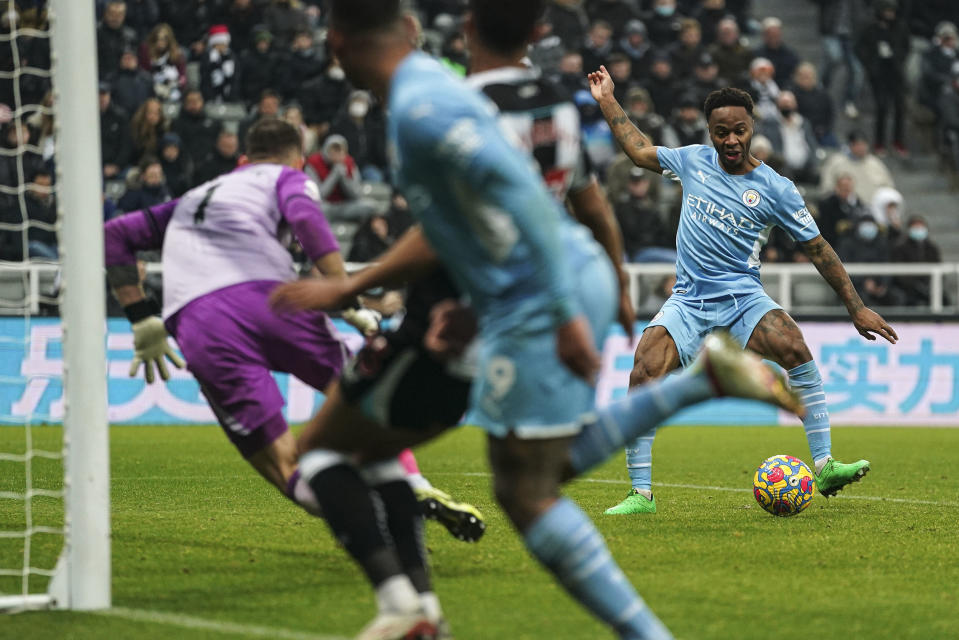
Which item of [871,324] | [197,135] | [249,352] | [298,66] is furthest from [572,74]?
[249,352]

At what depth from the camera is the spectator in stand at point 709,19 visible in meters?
23.1

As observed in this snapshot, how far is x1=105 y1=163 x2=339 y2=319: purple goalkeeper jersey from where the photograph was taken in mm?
6633

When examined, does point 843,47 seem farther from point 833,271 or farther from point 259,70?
point 833,271

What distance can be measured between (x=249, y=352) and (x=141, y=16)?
15131mm

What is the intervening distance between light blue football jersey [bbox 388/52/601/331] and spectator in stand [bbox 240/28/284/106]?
16.5 meters

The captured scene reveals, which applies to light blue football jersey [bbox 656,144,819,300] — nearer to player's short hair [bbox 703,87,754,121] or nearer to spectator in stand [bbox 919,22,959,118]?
player's short hair [bbox 703,87,754,121]

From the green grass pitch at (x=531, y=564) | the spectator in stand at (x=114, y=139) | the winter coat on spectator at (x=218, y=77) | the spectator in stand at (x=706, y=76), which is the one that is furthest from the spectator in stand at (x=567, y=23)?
the green grass pitch at (x=531, y=564)

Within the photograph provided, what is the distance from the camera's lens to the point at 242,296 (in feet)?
21.6

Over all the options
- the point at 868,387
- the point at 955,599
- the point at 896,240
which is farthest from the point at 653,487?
the point at 896,240

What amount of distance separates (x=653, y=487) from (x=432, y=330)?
6.55 meters

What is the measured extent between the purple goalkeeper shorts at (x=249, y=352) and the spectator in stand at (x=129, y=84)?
42.7 ft

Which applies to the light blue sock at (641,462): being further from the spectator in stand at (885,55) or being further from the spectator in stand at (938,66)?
the spectator in stand at (938,66)

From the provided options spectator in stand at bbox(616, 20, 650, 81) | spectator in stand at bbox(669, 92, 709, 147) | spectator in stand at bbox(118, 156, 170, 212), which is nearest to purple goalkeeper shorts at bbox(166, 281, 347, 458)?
spectator in stand at bbox(118, 156, 170, 212)

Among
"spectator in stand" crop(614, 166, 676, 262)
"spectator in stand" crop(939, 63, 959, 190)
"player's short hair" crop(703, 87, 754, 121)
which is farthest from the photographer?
"spectator in stand" crop(939, 63, 959, 190)
